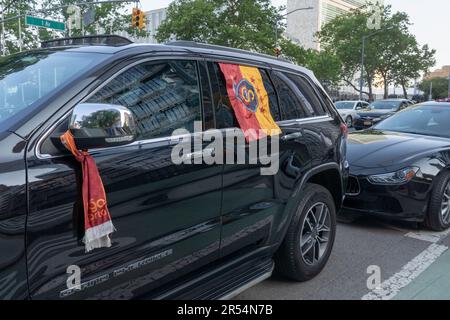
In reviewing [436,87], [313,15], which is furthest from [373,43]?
[436,87]

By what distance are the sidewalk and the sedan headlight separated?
3.38 ft

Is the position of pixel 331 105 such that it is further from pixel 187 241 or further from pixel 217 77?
pixel 187 241

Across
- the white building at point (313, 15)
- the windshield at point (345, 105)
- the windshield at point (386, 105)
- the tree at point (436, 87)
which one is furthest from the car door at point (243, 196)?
the tree at point (436, 87)

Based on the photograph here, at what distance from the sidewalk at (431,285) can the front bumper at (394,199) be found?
833mm

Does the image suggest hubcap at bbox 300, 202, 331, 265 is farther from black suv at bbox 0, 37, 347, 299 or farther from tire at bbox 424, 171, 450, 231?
tire at bbox 424, 171, 450, 231

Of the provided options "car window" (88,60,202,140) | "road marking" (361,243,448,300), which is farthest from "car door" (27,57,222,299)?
"road marking" (361,243,448,300)

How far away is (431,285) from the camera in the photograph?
374 centimetres

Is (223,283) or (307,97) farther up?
(307,97)

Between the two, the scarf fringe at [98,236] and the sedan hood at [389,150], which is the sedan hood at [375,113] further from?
the scarf fringe at [98,236]

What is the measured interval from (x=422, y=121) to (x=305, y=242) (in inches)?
153

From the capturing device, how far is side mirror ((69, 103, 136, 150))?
6.45 ft

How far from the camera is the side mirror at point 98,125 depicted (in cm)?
197

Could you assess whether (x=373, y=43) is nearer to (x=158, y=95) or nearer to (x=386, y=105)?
(x=386, y=105)
